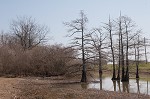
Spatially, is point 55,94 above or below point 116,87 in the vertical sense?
above

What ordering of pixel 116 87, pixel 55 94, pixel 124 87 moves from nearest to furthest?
pixel 55 94 → pixel 116 87 → pixel 124 87

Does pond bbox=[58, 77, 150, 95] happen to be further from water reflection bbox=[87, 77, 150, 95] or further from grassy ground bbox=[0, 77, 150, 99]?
grassy ground bbox=[0, 77, 150, 99]

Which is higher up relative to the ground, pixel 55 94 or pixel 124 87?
pixel 55 94

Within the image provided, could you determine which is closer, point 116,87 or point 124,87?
point 116,87

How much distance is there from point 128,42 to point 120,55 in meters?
2.61

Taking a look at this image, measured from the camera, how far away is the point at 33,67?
173ft

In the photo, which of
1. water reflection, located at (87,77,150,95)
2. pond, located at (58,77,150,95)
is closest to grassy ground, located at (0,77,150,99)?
pond, located at (58,77,150,95)

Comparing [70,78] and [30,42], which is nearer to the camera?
[70,78]

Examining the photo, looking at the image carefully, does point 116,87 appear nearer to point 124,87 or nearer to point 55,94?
point 124,87

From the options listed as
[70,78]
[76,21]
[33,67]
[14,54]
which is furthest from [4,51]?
[76,21]

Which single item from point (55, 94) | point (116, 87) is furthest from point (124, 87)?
point (55, 94)

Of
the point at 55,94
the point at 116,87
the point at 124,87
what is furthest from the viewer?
the point at 124,87

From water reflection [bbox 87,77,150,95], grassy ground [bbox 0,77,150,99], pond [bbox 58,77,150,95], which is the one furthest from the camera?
pond [bbox 58,77,150,95]

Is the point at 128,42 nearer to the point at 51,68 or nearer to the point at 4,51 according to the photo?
the point at 51,68
